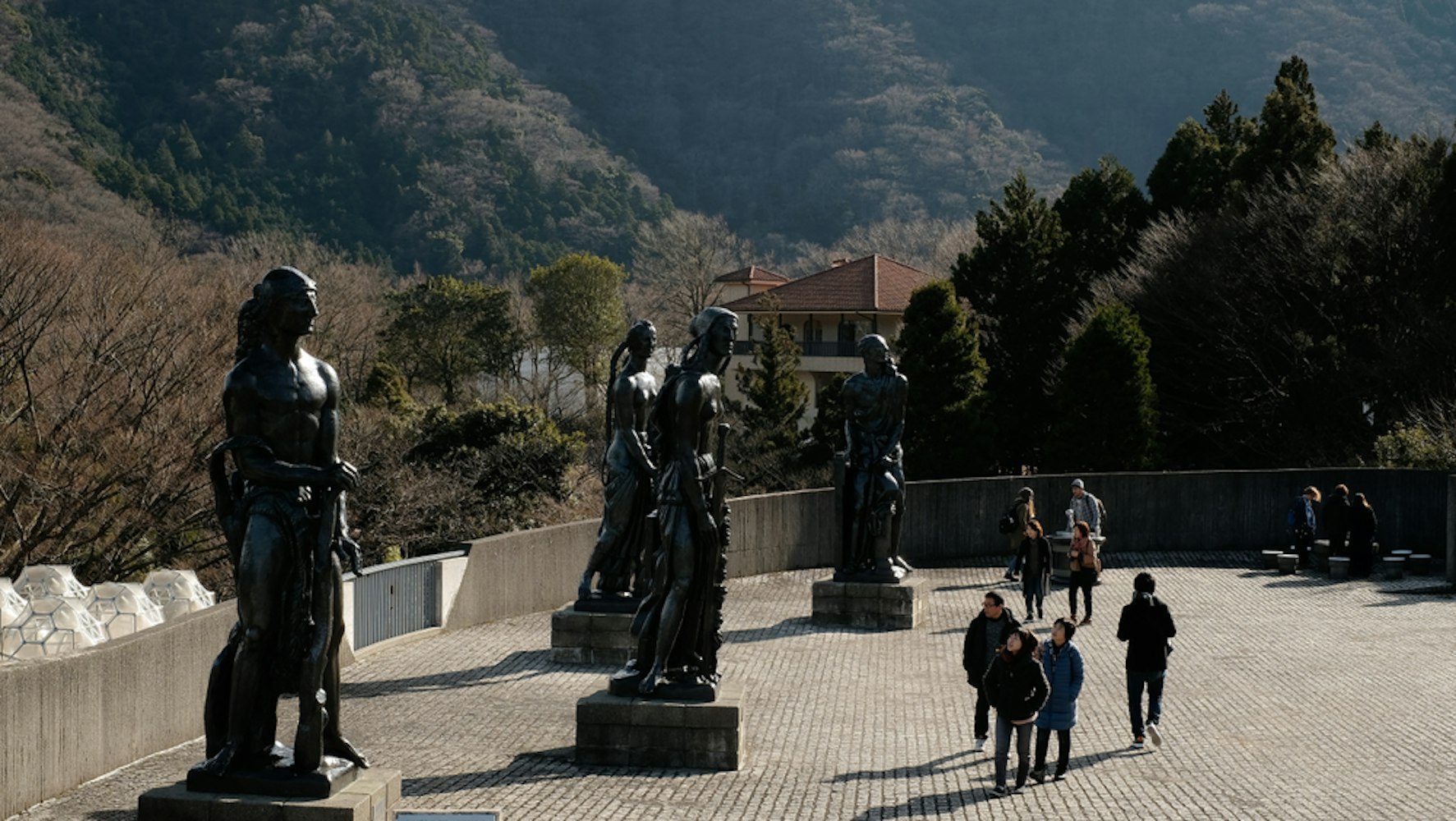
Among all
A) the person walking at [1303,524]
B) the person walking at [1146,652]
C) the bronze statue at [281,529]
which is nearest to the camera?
the bronze statue at [281,529]

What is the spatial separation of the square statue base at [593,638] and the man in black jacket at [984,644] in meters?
4.57

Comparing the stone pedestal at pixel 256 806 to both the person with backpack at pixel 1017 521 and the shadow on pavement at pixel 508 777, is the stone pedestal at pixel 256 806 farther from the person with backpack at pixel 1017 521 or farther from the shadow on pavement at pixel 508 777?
the person with backpack at pixel 1017 521

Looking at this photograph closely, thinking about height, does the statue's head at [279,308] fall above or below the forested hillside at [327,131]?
below

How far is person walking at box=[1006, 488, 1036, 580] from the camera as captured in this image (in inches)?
948

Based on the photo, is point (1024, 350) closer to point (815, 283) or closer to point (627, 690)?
point (815, 283)

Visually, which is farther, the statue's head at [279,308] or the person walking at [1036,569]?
the person walking at [1036,569]

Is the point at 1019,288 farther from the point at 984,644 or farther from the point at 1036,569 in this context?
the point at 984,644

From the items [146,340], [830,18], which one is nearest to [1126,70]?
[830,18]

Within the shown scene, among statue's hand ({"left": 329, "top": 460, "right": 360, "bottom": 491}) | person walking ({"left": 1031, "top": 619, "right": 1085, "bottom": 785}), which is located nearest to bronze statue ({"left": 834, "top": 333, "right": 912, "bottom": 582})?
person walking ({"left": 1031, "top": 619, "right": 1085, "bottom": 785})

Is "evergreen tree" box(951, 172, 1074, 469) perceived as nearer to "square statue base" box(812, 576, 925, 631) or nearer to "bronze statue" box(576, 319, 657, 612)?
"square statue base" box(812, 576, 925, 631)

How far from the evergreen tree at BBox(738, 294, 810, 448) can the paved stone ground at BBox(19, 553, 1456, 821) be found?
2280 centimetres

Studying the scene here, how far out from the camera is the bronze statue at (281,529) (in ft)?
31.9

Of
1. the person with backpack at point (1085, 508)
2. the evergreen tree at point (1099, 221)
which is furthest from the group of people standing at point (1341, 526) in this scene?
the evergreen tree at point (1099, 221)

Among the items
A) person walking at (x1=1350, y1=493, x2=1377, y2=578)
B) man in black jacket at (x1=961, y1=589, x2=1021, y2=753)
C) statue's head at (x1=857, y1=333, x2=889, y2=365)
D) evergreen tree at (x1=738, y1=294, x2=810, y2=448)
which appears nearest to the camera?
man in black jacket at (x1=961, y1=589, x2=1021, y2=753)
